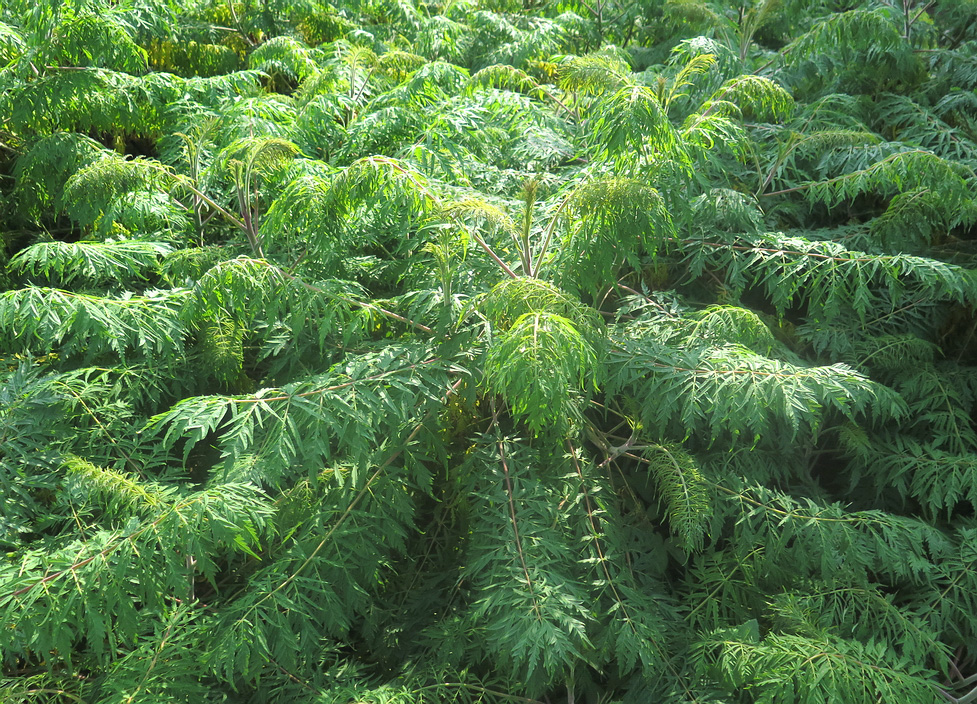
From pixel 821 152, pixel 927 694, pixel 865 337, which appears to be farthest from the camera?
pixel 821 152

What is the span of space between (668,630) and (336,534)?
828 millimetres

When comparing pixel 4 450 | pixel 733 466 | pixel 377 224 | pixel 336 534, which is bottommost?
pixel 733 466

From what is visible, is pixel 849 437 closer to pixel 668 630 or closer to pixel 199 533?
pixel 668 630

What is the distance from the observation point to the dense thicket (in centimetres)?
148

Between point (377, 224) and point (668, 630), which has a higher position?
point (377, 224)

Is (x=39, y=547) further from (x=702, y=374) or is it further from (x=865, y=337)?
(x=865, y=337)

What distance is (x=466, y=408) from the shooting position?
194 centimetres

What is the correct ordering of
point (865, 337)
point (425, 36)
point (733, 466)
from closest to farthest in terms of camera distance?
point (733, 466), point (865, 337), point (425, 36)

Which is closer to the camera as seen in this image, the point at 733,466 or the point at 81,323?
the point at 81,323

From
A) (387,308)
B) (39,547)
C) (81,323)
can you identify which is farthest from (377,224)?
(39,547)

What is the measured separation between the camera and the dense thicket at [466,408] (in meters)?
1.48

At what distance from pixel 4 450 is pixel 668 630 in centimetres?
163

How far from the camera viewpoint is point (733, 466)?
202 cm

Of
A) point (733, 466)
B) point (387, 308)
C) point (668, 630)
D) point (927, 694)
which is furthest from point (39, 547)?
point (927, 694)
